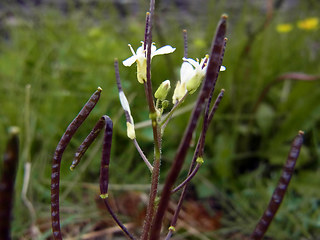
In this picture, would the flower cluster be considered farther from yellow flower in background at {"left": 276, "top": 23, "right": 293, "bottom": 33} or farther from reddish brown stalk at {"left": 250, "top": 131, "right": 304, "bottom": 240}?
yellow flower in background at {"left": 276, "top": 23, "right": 293, "bottom": 33}

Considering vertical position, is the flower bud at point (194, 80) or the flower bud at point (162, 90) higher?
the flower bud at point (194, 80)

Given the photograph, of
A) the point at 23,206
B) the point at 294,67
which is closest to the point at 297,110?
the point at 294,67

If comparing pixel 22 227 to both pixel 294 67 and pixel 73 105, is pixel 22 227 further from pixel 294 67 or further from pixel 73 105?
pixel 294 67

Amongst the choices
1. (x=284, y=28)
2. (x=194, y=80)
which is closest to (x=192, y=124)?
(x=194, y=80)

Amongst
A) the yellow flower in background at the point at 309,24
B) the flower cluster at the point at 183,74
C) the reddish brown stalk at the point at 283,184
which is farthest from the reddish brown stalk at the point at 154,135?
the yellow flower in background at the point at 309,24

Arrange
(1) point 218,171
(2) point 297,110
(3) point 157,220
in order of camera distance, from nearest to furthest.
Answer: (3) point 157,220 < (1) point 218,171 < (2) point 297,110

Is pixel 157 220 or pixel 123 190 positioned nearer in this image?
pixel 157 220

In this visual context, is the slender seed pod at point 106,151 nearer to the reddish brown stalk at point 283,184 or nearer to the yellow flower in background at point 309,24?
the reddish brown stalk at point 283,184
